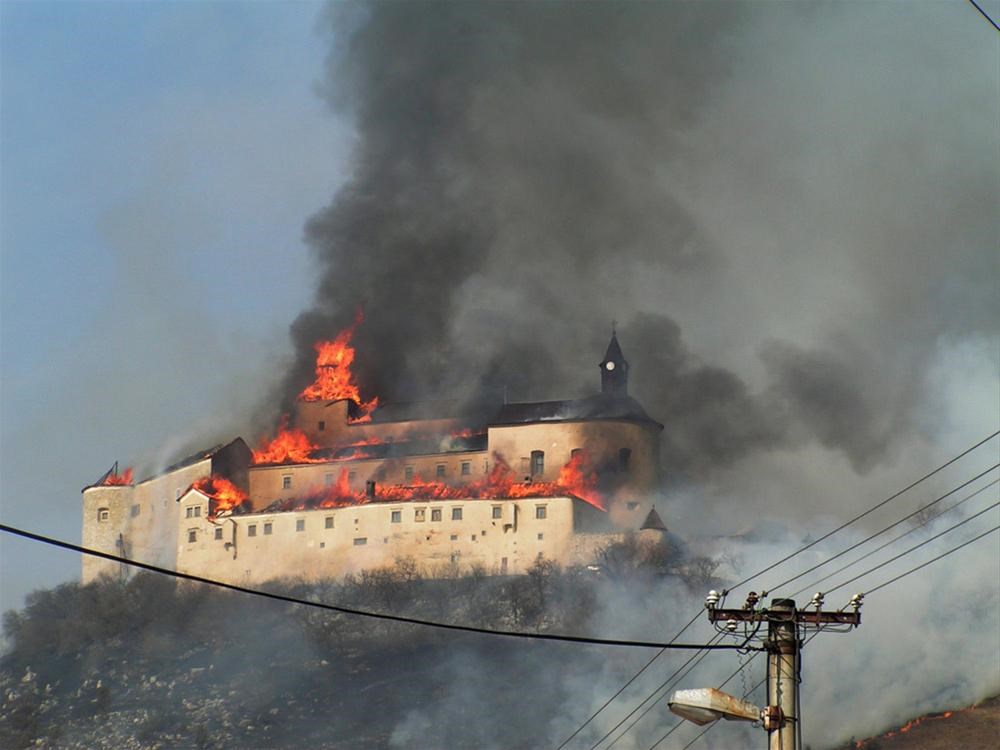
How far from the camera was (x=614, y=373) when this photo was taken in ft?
499

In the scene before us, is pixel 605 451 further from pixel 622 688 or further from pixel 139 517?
pixel 139 517

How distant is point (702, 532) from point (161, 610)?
43.1m

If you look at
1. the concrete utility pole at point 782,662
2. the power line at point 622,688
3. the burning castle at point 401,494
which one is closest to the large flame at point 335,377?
the burning castle at point 401,494

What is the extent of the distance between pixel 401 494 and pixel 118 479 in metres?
28.8

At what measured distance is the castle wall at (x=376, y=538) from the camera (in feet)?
427

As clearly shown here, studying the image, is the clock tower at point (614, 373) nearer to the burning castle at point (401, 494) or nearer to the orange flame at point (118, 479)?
the burning castle at point (401, 494)

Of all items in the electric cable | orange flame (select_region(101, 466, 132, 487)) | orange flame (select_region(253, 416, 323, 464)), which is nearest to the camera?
the electric cable

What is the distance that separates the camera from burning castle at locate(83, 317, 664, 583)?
131m

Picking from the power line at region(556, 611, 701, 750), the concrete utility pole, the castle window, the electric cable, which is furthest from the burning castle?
the concrete utility pole

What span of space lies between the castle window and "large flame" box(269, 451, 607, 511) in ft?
4.86

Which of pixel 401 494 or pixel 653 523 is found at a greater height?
pixel 401 494

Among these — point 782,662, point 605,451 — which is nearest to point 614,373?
point 605,451

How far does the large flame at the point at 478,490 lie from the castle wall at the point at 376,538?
55.9 inches

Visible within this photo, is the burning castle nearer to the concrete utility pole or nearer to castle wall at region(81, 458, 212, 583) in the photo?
castle wall at region(81, 458, 212, 583)
